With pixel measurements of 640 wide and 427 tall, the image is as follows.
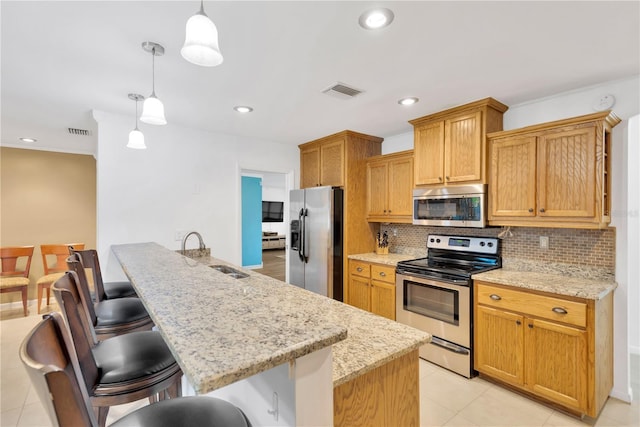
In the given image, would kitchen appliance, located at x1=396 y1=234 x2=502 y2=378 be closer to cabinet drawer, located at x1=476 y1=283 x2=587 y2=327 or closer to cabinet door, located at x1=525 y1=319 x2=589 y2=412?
cabinet drawer, located at x1=476 y1=283 x2=587 y2=327

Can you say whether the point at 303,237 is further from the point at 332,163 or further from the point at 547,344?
the point at 547,344

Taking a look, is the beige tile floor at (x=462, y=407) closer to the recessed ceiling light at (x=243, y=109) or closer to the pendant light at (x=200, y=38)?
the pendant light at (x=200, y=38)

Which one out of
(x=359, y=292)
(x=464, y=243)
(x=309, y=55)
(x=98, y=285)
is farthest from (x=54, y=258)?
(x=464, y=243)

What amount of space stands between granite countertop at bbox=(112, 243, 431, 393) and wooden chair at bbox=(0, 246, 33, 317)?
393 centimetres

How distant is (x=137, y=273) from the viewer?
1491mm

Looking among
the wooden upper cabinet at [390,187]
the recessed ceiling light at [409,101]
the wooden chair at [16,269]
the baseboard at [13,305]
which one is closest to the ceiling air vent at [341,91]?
the recessed ceiling light at [409,101]

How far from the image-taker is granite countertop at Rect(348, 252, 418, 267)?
3370 mm

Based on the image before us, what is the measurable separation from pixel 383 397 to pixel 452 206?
227cm

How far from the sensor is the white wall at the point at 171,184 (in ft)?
10.2

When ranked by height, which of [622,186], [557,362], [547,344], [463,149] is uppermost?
[463,149]

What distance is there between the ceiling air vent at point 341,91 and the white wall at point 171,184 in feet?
5.95

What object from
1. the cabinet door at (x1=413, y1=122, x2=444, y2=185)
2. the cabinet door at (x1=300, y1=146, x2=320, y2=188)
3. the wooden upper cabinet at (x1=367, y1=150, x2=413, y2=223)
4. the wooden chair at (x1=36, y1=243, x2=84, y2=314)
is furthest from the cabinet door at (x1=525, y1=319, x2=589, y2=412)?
the wooden chair at (x1=36, y1=243, x2=84, y2=314)

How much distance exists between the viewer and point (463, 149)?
290 cm

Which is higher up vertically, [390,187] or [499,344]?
[390,187]
